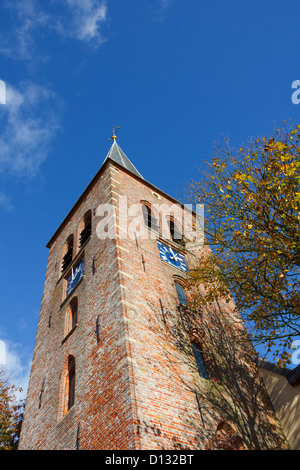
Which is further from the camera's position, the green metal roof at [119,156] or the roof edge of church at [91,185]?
the green metal roof at [119,156]

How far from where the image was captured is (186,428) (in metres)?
9.38

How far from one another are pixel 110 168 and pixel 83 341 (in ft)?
26.1

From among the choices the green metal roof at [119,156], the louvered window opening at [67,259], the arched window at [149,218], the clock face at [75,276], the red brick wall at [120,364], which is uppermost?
the green metal roof at [119,156]

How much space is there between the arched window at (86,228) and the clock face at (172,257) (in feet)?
8.92

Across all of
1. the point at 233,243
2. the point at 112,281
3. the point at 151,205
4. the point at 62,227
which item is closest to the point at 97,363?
the point at 112,281

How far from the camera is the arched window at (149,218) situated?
16.8 m

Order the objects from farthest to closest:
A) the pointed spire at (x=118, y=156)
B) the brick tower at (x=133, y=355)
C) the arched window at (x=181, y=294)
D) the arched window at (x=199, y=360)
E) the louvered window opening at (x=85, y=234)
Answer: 1. the pointed spire at (x=118, y=156)
2. the louvered window opening at (x=85, y=234)
3. the arched window at (x=181, y=294)
4. the arched window at (x=199, y=360)
5. the brick tower at (x=133, y=355)

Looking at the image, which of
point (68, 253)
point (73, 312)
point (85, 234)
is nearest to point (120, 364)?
point (73, 312)

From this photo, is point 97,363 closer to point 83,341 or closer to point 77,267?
point 83,341

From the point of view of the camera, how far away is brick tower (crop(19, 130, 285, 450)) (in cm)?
943

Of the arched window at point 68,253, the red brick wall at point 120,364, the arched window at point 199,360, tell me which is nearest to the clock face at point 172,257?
the red brick wall at point 120,364

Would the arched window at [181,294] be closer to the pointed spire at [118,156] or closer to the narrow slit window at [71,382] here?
the narrow slit window at [71,382]

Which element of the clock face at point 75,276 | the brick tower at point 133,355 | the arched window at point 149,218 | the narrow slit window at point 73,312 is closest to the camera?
the brick tower at point 133,355

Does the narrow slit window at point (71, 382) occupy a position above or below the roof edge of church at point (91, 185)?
below
